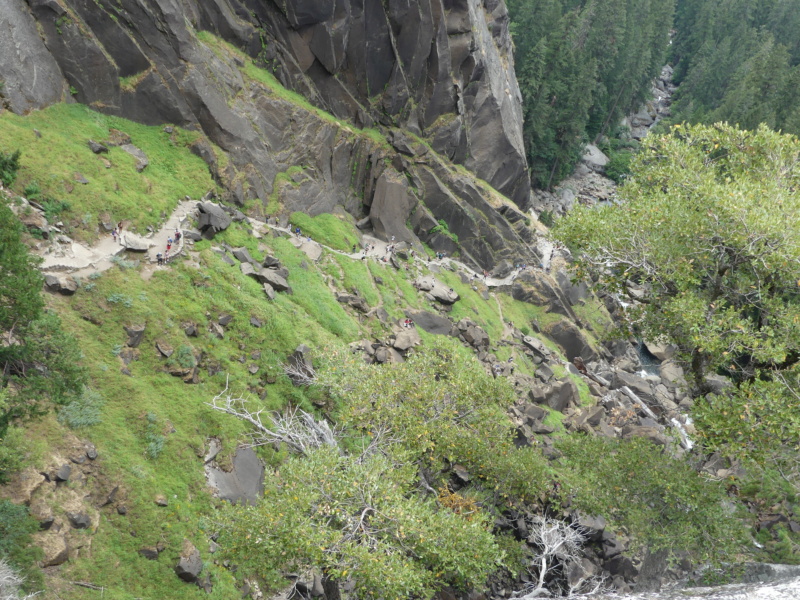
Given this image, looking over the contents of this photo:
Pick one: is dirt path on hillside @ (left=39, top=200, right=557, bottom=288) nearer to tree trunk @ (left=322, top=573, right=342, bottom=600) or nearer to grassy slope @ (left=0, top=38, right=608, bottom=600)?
grassy slope @ (left=0, top=38, right=608, bottom=600)

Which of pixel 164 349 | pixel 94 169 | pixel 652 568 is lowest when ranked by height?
pixel 164 349

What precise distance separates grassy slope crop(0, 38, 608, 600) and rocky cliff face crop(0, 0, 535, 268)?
110 inches

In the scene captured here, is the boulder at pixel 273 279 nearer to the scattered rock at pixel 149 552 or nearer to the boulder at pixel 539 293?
the scattered rock at pixel 149 552

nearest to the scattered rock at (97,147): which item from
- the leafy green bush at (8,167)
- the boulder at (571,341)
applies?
the leafy green bush at (8,167)

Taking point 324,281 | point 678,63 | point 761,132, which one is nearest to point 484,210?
point 324,281

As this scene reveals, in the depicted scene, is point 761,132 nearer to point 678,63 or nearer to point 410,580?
point 410,580

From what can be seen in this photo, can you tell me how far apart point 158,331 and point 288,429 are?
30.7 ft

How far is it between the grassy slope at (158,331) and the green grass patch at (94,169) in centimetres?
9

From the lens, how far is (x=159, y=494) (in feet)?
61.3

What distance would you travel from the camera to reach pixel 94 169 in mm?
29094

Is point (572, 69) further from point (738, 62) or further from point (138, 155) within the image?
point (138, 155)

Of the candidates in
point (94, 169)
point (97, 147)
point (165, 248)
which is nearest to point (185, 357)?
point (165, 248)

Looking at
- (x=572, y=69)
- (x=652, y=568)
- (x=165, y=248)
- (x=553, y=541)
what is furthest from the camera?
(x=572, y=69)

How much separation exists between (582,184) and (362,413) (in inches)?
3279
